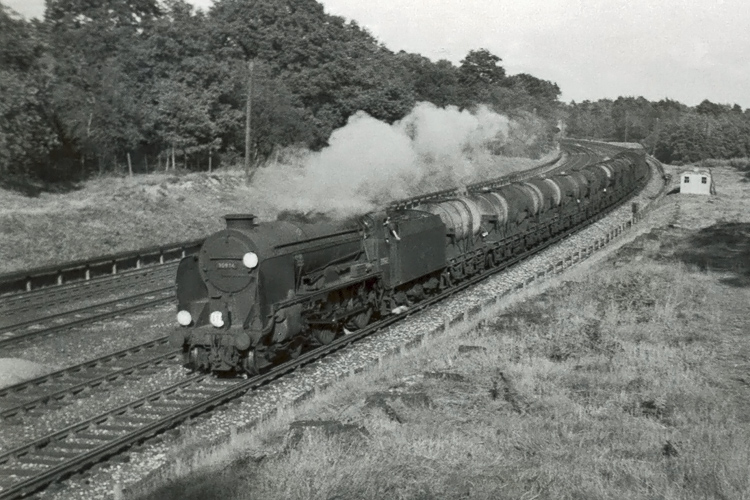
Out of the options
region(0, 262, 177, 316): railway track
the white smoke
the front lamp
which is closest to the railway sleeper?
the front lamp

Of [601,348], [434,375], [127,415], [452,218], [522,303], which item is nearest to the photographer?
[127,415]

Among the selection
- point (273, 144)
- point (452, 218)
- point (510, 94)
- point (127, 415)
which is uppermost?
point (510, 94)

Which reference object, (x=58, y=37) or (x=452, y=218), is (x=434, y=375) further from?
(x=58, y=37)

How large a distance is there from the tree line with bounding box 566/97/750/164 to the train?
7733 centimetres

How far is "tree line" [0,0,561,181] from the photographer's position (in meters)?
34.2

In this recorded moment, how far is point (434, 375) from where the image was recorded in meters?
13.6

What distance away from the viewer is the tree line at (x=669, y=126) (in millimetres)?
90188

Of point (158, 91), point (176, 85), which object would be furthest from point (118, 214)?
point (176, 85)

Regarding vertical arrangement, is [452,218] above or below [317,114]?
below

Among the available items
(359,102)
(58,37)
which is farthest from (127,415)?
(58,37)

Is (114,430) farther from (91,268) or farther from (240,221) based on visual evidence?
(91,268)

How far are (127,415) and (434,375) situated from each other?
5.81 meters

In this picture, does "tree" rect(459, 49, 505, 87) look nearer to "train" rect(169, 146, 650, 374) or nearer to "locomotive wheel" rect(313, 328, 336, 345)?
"train" rect(169, 146, 650, 374)

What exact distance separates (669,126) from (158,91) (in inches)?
3147
